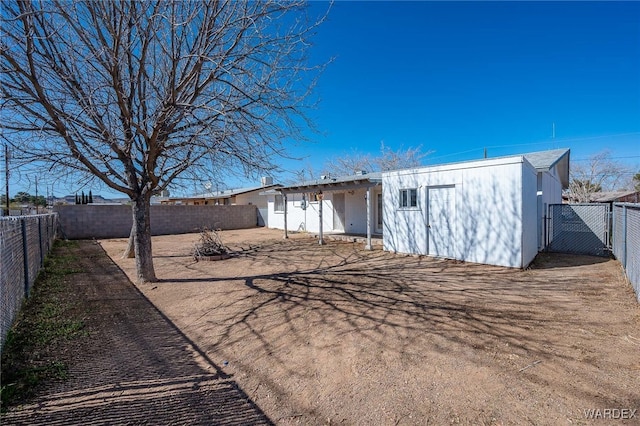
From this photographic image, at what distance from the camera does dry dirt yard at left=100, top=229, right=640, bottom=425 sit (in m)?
2.44

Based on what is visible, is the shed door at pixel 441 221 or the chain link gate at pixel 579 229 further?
the chain link gate at pixel 579 229

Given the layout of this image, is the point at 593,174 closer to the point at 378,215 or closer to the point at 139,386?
the point at 378,215

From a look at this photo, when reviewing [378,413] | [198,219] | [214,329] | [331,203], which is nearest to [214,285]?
[214,329]

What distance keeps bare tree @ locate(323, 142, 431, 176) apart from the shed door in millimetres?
20349

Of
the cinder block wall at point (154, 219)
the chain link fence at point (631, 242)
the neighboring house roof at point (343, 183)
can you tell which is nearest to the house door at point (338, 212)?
the neighboring house roof at point (343, 183)

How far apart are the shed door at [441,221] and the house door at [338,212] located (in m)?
7.40

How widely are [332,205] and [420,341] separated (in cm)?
1304

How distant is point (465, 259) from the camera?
805 cm

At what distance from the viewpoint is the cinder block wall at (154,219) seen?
16.0 metres

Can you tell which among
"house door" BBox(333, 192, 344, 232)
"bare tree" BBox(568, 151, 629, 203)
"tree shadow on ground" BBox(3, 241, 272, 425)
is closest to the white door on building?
"house door" BBox(333, 192, 344, 232)

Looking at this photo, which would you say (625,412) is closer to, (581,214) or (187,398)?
(187,398)

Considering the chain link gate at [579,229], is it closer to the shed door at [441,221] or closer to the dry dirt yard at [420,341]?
the dry dirt yard at [420,341]

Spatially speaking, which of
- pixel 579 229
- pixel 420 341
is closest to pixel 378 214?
pixel 579 229

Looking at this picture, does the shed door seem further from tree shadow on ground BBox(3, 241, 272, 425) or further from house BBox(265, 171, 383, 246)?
tree shadow on ground BBox(3, 241, 272, 425)
